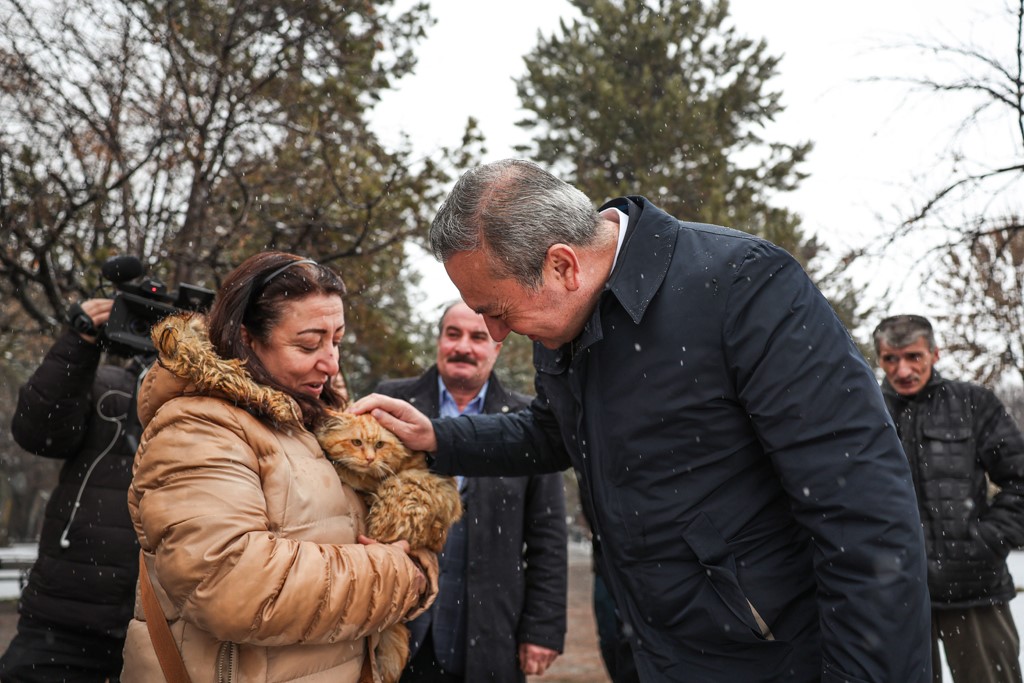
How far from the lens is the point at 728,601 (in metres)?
1.98

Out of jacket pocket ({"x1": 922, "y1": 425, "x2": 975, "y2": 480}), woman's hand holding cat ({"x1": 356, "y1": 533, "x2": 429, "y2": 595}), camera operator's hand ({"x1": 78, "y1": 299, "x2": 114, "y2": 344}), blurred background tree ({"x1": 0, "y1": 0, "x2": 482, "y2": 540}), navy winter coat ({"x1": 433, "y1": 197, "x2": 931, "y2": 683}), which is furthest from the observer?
blurred background tree ({"x1": 0, "y1": 0, "x2": 482, "y2": 540})

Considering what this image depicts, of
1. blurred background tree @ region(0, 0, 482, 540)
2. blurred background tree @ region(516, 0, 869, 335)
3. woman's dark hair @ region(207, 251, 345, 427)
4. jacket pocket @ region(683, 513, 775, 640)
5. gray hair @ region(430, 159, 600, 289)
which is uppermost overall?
blurred background tree @ region(516, 0, 869, 335)

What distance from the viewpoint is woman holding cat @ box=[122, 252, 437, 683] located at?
6.89ft

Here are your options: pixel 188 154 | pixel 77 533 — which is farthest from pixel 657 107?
pixel 77 533

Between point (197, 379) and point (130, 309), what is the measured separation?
166 cm

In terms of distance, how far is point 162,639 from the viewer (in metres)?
2.28

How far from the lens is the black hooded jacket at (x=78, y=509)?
3.61m

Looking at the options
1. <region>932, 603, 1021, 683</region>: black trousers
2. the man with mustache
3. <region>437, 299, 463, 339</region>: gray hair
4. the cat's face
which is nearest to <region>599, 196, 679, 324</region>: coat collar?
the cat's face

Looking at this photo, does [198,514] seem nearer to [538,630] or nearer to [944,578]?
[538,630]

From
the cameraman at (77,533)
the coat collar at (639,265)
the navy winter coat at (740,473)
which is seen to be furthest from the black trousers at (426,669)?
the coat collar at (639,265)

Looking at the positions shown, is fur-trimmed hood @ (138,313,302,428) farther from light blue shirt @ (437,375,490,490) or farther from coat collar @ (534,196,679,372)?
light blue shirt @ (437,375,490,490)

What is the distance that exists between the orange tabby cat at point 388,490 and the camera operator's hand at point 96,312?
5.39 feet

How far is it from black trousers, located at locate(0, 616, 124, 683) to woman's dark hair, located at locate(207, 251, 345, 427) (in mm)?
1686

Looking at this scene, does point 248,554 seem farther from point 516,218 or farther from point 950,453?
point 950,453
